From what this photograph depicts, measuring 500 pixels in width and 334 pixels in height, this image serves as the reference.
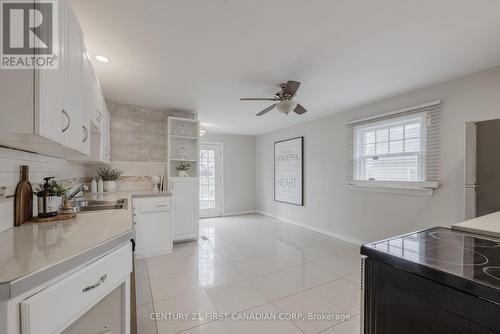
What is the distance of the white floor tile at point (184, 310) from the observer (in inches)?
68.3

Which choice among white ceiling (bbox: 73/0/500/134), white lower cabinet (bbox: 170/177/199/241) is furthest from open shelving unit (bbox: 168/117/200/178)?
white ceiling (bbox: 73/0/500/134)

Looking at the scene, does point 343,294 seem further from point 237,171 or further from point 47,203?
point 237,171

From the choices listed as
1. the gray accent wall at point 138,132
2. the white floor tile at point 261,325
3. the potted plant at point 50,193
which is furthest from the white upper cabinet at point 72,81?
the gray accent wall at point 138,132

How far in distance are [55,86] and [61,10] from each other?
1.30ft

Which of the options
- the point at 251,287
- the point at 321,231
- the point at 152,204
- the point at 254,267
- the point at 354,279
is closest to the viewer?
the point at 251,287

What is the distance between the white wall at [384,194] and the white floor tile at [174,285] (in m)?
2.69

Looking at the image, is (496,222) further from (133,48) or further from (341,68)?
(133,48)

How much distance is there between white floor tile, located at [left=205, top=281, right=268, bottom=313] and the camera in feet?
Answer: 6.50

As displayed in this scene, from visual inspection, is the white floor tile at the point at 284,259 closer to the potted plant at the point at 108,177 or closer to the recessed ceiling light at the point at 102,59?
the potted plant at the point at 108,177

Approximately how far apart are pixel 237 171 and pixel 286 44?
4563 millimetres

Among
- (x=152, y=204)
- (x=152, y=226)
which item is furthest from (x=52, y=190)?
(x=152, y=226)

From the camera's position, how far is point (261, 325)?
69.1 inches

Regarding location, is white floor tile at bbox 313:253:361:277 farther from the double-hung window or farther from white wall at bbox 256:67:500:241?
the double-hung window

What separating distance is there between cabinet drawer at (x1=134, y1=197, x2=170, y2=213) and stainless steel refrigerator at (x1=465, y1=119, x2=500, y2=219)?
351 cm
